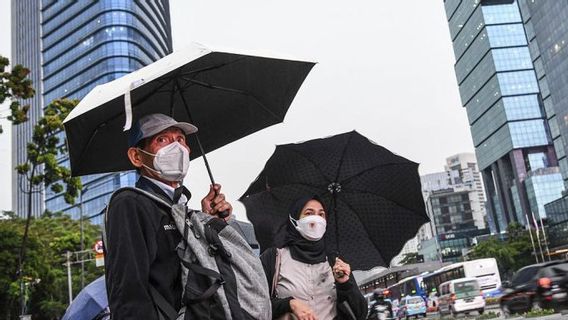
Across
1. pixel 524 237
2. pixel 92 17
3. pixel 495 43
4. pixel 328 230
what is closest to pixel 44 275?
pixel 328 230

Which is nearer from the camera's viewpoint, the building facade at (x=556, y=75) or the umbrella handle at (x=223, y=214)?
the umbrella handle at (x=223, y=214)

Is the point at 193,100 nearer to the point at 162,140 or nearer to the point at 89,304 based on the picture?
the point at 162,140

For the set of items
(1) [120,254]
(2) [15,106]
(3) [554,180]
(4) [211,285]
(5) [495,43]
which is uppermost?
(5) [495,43]

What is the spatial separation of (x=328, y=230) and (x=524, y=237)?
3150 inches

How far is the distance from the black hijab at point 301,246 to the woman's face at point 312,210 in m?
0.02

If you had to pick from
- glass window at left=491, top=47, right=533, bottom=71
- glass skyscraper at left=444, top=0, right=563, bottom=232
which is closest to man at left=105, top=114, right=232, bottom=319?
glass skyscraper at left=444, top=0, right=563, bottom=232

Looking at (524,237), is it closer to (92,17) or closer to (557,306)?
(557,306)

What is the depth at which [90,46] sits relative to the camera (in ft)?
339

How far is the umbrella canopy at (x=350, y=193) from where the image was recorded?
461cm

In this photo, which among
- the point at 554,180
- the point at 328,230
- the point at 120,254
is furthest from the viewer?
the point at 554,180

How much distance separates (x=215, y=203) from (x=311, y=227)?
3.28 ft

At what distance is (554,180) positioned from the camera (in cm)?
9950

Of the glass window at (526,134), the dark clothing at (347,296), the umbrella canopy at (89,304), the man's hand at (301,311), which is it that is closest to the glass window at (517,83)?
the glass window at (526,134)

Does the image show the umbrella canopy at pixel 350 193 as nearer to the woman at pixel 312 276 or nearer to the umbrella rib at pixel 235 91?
the umbrella rib at pixel 235 91
